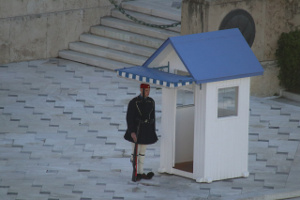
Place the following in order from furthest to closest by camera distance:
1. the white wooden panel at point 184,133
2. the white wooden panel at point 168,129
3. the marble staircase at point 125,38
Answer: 1. the marble staircase at point 125,38
2. the white wooden panel at point 184,133
3. the white wooden panel at point 168,129

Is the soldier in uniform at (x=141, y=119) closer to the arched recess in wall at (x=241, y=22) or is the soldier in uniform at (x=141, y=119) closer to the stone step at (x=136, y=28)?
the arched recess in wall at (x=241, y=22)

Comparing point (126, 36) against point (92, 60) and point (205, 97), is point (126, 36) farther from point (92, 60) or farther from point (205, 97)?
point (205, 97)

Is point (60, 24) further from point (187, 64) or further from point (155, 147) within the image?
point (187, 64)

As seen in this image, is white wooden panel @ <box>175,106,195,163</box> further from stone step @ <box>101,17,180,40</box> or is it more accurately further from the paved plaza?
stone step @ <box>101,17,180,40</box>

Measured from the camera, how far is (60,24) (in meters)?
20.0

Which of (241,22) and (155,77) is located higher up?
(241,22)

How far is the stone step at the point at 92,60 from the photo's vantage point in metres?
19.1

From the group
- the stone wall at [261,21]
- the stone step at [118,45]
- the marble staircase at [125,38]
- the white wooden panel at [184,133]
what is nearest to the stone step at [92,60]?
the marble staircase at [125,38]

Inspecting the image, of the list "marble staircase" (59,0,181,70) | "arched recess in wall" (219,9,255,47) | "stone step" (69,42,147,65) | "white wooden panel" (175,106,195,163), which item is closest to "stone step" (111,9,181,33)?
"marble staircase" (59,0,181,70)

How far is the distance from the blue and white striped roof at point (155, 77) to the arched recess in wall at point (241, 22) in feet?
16.3

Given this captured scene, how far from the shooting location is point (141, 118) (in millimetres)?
12461

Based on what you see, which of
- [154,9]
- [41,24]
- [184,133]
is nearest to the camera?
[184,133]

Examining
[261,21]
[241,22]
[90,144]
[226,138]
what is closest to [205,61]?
[226,138]

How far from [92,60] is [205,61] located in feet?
24.8
